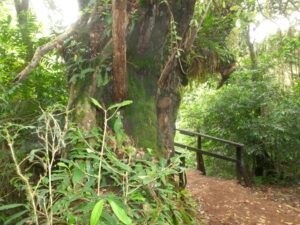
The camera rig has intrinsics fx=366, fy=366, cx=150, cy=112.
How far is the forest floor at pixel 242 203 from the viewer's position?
608 cm

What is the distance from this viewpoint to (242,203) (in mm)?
6809

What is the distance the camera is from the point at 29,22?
14.7 ft

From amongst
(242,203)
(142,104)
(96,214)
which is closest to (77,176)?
(96,214)

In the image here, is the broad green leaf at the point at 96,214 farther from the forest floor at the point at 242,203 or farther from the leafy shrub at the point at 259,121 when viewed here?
the leafy shrub at the point at 259,121

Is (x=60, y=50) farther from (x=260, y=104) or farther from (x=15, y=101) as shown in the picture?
(x=260, y=104)

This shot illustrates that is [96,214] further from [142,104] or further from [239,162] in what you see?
[239,162]

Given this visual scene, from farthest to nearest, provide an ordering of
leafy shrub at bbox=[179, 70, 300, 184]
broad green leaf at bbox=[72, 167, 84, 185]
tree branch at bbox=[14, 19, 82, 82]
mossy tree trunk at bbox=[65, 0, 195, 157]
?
leafy shrub at bbox=[179, 70, 300, 184] → mossy tree trunk at bbox=[65, 0, 195, 157] → tree branch at bbox=[14, 19, 82, 82] → broad green leaf at bbox=[72, 167, 84, 185]

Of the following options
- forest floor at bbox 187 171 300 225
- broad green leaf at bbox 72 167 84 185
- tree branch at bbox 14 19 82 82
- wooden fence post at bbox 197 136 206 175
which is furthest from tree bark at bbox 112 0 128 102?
wooden fence post at bbox 197 136 206 175

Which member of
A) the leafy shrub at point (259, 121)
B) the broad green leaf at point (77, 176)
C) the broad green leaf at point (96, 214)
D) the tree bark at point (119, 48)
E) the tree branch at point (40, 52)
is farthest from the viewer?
the leafy shrub at point (259, 121)

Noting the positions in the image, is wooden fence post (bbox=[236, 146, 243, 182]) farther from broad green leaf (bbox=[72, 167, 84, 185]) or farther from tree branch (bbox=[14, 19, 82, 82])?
broad green leaf (bbox=[72, 167, 84, 185])

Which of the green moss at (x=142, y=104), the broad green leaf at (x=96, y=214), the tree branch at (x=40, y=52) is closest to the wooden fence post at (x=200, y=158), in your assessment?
the green moss at (x=142, y=104)

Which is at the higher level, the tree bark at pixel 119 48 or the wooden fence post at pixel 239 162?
the tree bark at pixel 119 48

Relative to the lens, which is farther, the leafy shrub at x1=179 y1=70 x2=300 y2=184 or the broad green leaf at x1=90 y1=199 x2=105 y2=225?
the leafy shrub at x1=179 y1=70 x2=300 y2=184

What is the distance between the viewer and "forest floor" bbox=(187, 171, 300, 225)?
608 cm
